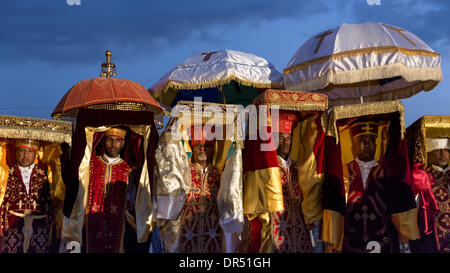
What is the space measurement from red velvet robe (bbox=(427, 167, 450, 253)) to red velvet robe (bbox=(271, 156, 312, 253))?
196cm

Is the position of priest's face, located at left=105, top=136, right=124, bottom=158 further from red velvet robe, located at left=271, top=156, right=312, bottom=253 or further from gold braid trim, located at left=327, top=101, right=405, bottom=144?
gold braid trim, located at left=327, top=101, right=405, bottom=144

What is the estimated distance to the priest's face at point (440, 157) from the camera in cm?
929

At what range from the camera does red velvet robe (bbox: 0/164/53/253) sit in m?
8.40

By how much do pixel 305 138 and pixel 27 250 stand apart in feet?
13.5

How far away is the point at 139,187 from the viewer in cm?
848

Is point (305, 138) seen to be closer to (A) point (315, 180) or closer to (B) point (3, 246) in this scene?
(A) point (315, 180)

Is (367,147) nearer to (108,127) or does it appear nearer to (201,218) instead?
(201,218)

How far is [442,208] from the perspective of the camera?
30.2 feet

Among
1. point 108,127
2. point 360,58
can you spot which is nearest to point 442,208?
point 360,58

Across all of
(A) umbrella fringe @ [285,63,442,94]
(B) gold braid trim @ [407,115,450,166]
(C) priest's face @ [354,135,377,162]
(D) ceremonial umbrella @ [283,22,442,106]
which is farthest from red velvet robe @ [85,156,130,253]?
(B) gold braid trim @ [407,115,450,166]

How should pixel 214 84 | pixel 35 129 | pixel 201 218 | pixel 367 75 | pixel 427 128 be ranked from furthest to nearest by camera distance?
pixel 214 84
pixel 427 128
pixel 367 75
pixel 201 218
pixel 35 129

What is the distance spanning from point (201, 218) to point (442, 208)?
3545 mm

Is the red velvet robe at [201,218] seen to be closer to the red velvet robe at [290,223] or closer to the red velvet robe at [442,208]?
the red velvet robe at [290,223]

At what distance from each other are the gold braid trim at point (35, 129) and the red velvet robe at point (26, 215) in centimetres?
52
